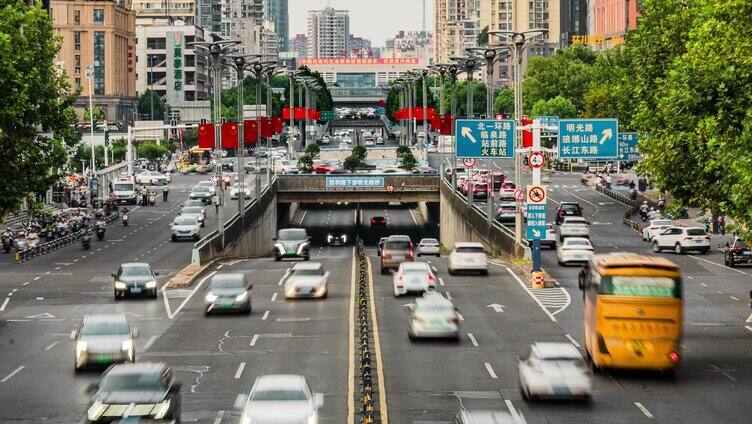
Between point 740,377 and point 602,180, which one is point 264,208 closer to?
point 602,180

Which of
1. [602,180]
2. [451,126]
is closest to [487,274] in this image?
[451,126]

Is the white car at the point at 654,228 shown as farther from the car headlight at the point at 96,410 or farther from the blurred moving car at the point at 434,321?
the car headlight at the point at 96,410

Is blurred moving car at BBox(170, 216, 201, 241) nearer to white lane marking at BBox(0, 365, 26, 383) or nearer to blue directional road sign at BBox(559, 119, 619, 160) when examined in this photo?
blue directional road sign at BBox(559, 119, 619, 160)

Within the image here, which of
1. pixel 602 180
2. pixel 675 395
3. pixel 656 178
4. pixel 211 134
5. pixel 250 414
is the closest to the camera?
pixel 250 414

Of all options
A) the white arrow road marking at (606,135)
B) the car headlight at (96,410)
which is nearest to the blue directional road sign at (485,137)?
the white arrow road marking at (606,135)

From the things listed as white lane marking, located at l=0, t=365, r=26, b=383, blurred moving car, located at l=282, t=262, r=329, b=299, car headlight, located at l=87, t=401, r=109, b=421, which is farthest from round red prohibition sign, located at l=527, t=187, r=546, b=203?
car headlight, located at l=87, t=401, r=109, b=421

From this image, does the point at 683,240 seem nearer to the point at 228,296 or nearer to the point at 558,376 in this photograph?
the point at 228,296
